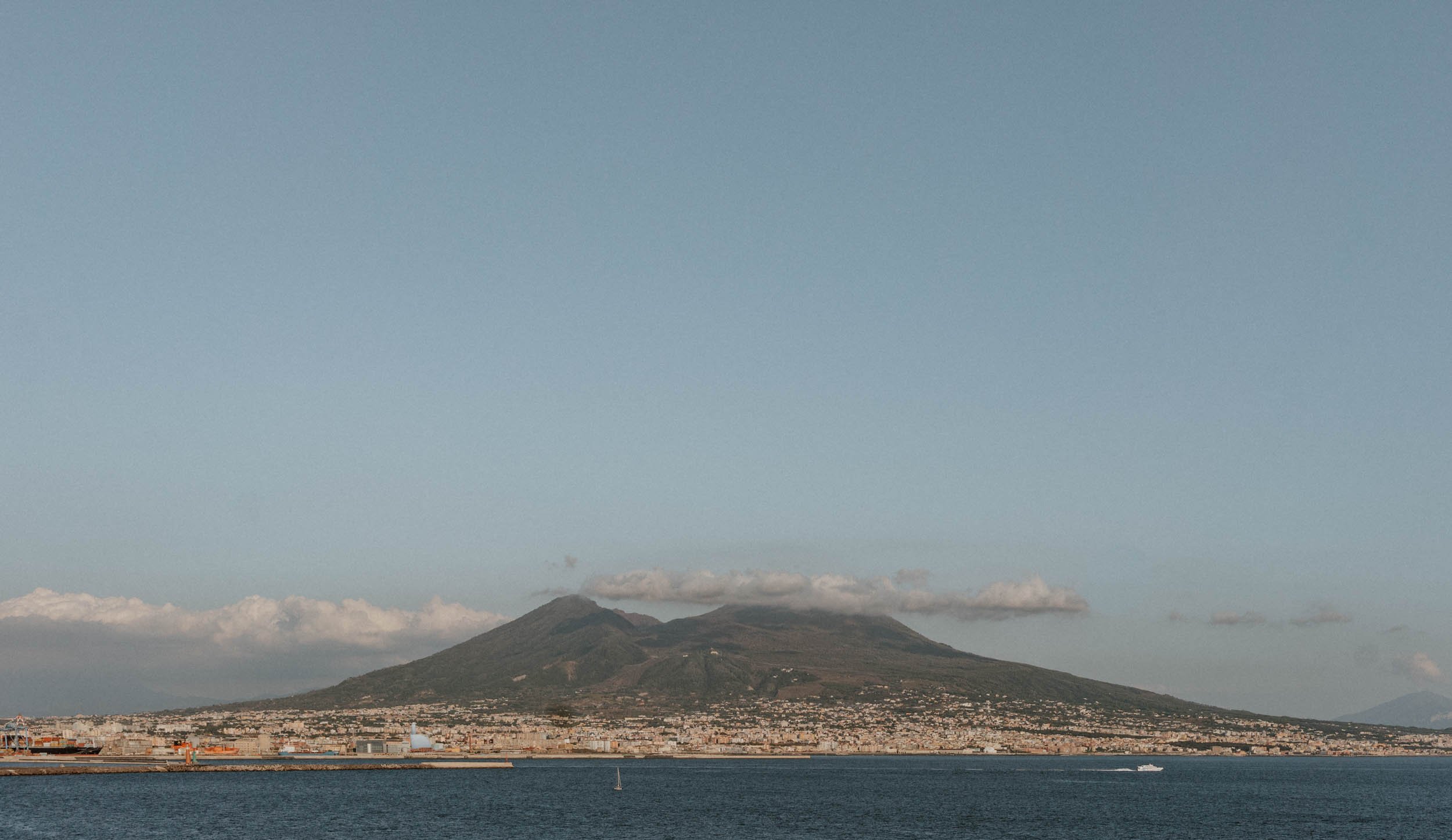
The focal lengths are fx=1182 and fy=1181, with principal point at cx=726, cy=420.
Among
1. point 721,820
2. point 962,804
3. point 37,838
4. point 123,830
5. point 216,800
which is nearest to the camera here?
point 37,838

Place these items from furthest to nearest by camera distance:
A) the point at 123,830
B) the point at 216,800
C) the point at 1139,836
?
the point at 216,800
the point at 1139,836
the point at 123,830

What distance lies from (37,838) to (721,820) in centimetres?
7767

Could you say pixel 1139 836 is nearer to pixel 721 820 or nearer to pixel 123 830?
pixel 721 820

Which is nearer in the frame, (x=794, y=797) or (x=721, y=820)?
(x=721, y=820)

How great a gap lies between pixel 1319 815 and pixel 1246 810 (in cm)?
1066

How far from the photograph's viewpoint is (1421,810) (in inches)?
7608

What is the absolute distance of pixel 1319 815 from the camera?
179875 mm

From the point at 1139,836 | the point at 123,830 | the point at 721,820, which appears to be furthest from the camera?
the point at 721,820

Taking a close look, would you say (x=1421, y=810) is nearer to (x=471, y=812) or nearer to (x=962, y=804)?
(x=962, y=804)

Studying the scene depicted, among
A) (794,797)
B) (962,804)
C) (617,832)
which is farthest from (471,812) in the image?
(962,804)

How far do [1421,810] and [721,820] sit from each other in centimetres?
12163

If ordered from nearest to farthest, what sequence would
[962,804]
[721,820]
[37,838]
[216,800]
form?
[37,838] < [721,820] < [216,800] < [962,804]

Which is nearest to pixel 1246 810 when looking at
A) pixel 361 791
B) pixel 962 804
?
pixel 962 804

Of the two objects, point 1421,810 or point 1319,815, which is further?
point 1421,810
